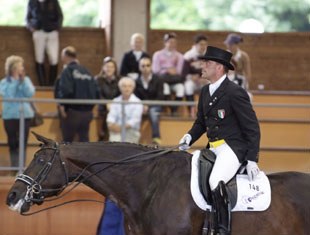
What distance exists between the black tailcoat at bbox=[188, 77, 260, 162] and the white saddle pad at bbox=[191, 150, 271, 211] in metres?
0.25

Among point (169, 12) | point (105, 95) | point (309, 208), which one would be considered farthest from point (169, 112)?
point (169, 12)

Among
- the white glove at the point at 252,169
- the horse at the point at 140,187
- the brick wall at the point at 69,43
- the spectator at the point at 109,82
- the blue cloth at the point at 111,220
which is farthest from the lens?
the brick wall at the point at 69,43

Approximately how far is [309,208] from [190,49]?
27.2 feet

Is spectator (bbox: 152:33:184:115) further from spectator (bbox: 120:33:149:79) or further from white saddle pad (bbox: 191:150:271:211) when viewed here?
white saddle pad (bbox: 191:150:271:211)

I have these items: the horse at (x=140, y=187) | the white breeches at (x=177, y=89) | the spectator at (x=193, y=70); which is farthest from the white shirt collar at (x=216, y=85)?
the spectator at (x=193, y=70)

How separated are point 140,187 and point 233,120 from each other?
108 centimetres

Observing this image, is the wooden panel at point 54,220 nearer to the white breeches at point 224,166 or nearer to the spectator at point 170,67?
the spectator at point 170,67

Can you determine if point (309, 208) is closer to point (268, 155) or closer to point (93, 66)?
point (268, 155)

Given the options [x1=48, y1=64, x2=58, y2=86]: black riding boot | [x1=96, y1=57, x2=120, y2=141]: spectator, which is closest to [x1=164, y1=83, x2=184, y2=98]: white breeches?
[x1=96, y1=57, x2=120, y2=141]: spectator

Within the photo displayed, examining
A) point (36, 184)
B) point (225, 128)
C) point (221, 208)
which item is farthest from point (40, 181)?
point (225, 128)

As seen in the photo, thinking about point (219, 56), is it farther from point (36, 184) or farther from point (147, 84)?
point (147, 84)

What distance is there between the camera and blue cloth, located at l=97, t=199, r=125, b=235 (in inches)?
422

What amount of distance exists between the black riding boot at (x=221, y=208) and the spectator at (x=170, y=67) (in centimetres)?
603

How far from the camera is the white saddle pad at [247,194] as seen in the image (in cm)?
838
